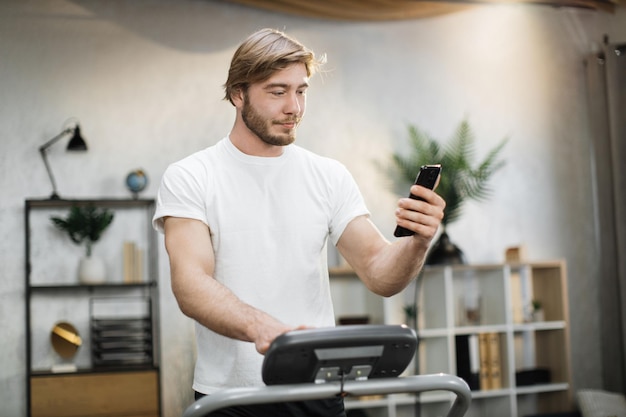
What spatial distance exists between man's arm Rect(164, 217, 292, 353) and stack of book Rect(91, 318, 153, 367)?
3208 mm

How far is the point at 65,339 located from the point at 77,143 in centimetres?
117

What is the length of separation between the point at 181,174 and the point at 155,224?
0.46 ft

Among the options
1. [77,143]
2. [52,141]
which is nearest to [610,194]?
[77,143]

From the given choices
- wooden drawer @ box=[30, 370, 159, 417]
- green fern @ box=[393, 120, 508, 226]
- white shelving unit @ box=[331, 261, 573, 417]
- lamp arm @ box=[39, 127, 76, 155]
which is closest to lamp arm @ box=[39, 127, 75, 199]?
lamp arm @ box=[39, 127, 76, 155]

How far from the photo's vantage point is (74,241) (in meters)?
5.16

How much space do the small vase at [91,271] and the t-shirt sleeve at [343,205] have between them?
3.15 meters

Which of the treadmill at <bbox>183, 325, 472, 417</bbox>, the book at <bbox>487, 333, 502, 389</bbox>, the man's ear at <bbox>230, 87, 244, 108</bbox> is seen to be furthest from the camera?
the book at <bbox>487, 333, 502, 389</bbox>

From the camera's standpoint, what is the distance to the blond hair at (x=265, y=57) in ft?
6.75

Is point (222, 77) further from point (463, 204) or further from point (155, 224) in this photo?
point (155, 224)

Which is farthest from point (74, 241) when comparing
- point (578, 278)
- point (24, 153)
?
point (578, 278)

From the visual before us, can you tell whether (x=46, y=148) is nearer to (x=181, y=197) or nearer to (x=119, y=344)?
(x=119, y=344)

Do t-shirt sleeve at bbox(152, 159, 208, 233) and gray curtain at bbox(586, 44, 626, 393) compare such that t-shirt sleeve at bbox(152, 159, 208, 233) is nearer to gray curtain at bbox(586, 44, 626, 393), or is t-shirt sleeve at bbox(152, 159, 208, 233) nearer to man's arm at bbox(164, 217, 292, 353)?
man's arm at bbox(164, 217, 292, 353)

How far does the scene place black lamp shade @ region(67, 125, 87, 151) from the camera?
5086 mm

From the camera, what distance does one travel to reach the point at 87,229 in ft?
A: 16.8
